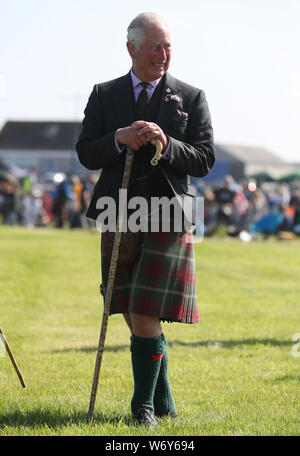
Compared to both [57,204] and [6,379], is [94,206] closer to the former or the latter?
[6,379]

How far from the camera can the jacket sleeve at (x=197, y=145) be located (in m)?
4.45

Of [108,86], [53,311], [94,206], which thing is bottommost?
[53,311]

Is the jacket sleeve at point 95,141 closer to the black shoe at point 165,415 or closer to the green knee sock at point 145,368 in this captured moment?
the green knee sock at point 145,368

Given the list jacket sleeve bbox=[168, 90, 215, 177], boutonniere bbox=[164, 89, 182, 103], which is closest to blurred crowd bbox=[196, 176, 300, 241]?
jacket sleeve bbox=[168, 90, 215, 177]

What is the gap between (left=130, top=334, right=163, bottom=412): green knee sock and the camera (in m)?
4.56

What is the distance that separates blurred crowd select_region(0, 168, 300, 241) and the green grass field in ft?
40.5

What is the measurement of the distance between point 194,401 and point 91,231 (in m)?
22.7

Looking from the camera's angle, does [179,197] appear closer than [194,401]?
Yes

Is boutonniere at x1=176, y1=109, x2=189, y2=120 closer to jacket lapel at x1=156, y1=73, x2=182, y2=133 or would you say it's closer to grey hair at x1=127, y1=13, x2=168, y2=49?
Answer: jacket lapel at x1=156, y1=73, x2=182, y2=133

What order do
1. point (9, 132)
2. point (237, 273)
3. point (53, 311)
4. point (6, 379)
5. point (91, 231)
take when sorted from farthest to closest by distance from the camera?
point (9, 132) → point (91, 231) → point (237, 273) → point (53, 311) → point (6, 379)

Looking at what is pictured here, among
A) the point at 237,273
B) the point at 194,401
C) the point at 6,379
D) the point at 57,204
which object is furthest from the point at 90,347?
the point at 57,204

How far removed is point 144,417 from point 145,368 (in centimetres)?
26

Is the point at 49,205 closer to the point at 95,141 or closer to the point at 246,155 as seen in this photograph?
the point at 95,141
